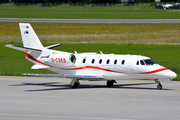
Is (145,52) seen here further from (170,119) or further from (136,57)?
(170,119)

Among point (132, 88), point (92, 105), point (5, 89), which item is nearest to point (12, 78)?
point (5, 89)

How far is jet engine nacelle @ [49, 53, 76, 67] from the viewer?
31.9 metres

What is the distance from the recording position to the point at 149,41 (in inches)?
2724

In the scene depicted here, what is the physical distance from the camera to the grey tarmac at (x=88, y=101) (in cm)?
2016

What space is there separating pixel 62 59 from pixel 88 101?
7.90 meters

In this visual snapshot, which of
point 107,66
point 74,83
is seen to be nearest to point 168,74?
point 107,66

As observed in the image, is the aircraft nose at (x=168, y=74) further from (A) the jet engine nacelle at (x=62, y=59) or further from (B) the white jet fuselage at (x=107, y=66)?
(A) the jet engine nacelle at (x=62, y=59)

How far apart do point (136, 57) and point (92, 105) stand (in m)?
8.25

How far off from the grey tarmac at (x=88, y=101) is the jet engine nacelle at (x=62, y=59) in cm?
197

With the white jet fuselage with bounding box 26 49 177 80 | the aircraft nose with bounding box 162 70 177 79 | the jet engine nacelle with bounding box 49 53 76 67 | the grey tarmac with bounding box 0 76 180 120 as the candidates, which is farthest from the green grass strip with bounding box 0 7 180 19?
the aircraft nose with bounding box 162 70 177 79

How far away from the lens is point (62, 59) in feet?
105

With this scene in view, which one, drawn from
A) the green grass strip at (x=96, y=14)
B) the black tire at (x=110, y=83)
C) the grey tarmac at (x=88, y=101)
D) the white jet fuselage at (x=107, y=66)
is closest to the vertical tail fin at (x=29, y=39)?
the white jet fuselage at (x=107, y=66)

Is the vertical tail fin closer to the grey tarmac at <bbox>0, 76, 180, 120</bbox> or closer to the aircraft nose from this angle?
the grey tarmac at <bbox>0, 76, 180, 120</bbox>

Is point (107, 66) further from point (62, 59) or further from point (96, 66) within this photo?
point (62, 59)
